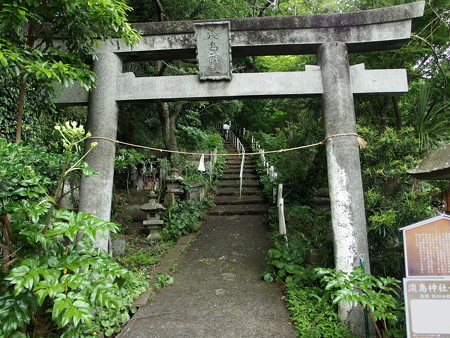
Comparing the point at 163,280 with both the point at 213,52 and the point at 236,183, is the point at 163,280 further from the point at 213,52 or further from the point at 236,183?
the point at 236,183

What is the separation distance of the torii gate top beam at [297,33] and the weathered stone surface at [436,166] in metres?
1.91

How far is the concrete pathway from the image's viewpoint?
3.78 m

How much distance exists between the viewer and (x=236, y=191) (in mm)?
Result: 11125

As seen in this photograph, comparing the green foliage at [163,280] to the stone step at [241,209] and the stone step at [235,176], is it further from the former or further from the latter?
the stone step at [235,176]

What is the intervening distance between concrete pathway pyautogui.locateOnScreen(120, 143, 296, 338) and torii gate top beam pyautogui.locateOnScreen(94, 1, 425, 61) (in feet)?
12.4

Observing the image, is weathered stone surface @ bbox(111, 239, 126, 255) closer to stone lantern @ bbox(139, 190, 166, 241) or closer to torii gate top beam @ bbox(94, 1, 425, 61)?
stone lantern @ bbox(139, 190, 166, 241)

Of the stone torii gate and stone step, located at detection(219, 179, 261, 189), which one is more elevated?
the stone torii gate

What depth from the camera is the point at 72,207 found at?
6.93m

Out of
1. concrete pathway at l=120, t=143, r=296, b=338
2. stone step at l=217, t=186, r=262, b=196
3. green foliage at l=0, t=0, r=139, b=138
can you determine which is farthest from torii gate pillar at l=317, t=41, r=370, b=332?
stone step at l=217, t=186, r=262, b=196

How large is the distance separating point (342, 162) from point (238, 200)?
6386mm

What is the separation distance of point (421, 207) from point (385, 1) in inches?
185

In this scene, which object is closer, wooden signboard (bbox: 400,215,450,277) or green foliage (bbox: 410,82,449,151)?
wooden signboard (bbox: 400,215,450,277)

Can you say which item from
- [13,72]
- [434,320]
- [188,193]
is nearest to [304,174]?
[188,193]

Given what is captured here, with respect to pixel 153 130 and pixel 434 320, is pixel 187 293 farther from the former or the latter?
pixel 153 130
